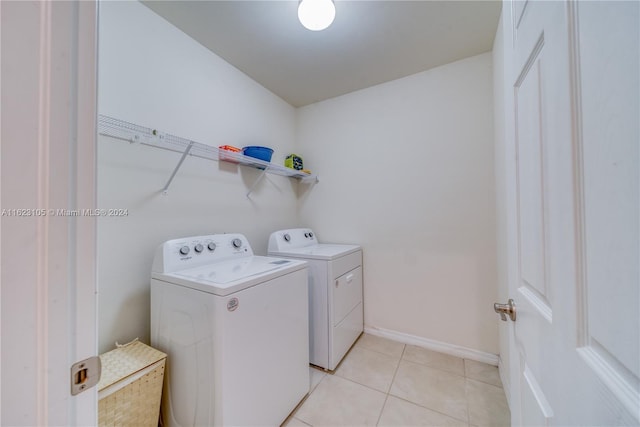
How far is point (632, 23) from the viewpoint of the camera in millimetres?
274

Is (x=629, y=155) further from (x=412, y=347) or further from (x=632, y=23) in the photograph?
(x=412, y=347)

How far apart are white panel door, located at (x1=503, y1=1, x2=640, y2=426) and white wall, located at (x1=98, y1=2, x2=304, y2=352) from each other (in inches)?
67.7

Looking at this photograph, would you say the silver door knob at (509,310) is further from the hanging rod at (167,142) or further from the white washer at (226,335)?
the hanging rod at (167,142)

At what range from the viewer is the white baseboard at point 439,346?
5.86 feet

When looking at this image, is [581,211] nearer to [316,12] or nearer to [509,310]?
[509,310]

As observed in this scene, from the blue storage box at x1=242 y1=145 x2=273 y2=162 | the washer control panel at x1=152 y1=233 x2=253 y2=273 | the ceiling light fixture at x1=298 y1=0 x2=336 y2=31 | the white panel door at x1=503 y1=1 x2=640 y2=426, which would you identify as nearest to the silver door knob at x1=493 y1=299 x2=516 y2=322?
the white panel door at x1=503 y1=1 x2=640 y2=426

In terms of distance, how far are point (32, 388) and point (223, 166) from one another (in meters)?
1.65

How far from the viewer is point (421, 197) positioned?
6.68 feet

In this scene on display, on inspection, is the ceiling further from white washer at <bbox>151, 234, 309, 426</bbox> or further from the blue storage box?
white washer at <bbox>151, 234, 309, 426</bbox>

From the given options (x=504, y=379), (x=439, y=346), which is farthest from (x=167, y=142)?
(x=504, y=379)

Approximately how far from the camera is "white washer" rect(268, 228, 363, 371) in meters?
1.72

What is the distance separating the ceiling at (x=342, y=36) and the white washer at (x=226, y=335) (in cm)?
145

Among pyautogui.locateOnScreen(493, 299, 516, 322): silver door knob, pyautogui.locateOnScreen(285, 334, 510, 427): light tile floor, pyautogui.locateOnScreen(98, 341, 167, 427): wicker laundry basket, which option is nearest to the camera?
pyautogui.locateOnScreen(493, 299, 516, 322): silver door knob

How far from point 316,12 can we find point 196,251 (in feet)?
5.14
